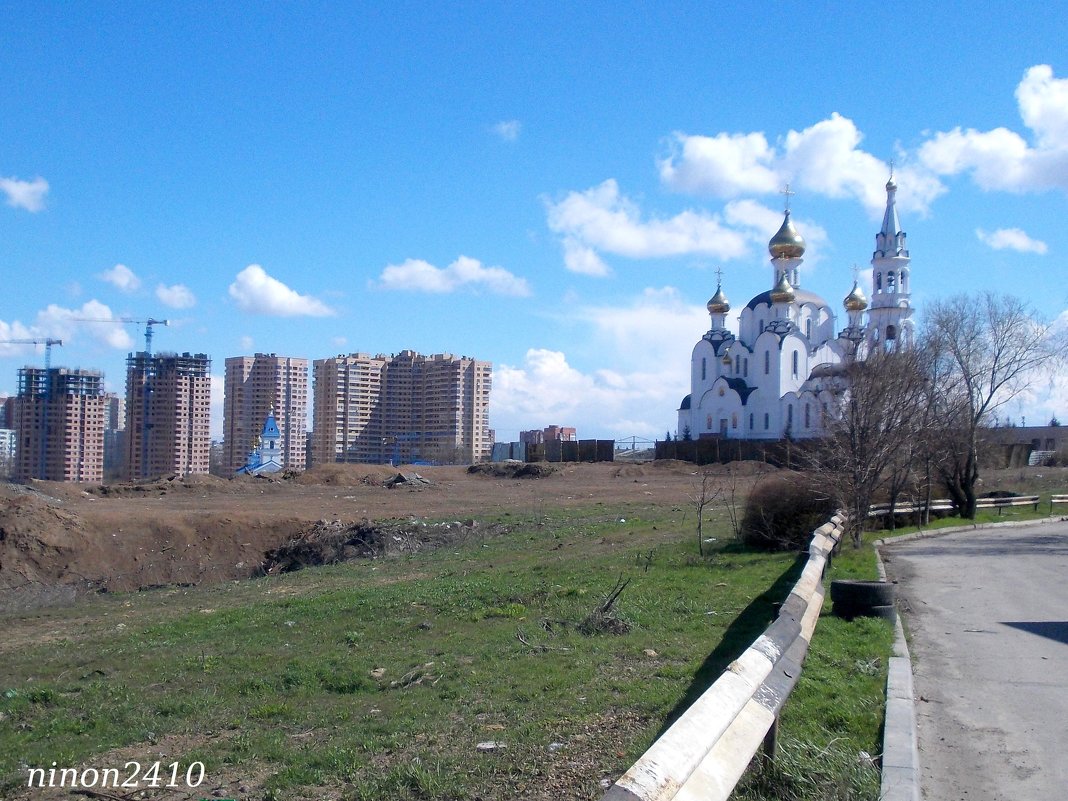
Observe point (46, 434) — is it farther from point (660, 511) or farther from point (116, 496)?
point (660, 511)

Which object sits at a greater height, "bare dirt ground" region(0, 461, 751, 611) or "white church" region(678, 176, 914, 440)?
"white church" region(678, 176, 914, 440)

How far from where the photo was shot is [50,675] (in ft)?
→ 35.0

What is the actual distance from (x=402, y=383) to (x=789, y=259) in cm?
5638

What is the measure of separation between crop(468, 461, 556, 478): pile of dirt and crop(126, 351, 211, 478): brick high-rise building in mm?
47036

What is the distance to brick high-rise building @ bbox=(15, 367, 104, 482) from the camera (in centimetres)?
9506

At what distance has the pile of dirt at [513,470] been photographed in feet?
206

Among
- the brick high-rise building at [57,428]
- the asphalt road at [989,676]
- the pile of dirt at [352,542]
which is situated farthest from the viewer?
the brick high-rise building at [57,428]

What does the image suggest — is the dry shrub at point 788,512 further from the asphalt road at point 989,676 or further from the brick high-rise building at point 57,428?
the brick high-rise building at point 57,428

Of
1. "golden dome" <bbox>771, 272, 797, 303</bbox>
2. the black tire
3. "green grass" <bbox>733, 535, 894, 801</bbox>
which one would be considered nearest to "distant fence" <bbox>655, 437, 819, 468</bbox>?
"golden dome" <bbox>771, 272, 797, 303</bbox>

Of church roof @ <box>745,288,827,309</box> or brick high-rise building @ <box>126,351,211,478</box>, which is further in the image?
brick high-rise building @ <box>126,351,211,478</box>

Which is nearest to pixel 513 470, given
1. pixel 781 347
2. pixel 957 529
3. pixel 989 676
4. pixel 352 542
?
pixel 781 347

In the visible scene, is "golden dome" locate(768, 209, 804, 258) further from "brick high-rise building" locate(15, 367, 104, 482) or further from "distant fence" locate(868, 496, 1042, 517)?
"brick high-rise building" locate(15, 367, 104, 482)

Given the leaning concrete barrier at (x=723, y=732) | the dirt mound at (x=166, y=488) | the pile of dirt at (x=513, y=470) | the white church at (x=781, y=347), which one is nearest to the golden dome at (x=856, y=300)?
the white church at (x=781, y=347)

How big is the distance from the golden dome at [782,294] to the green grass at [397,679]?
2376 inches
